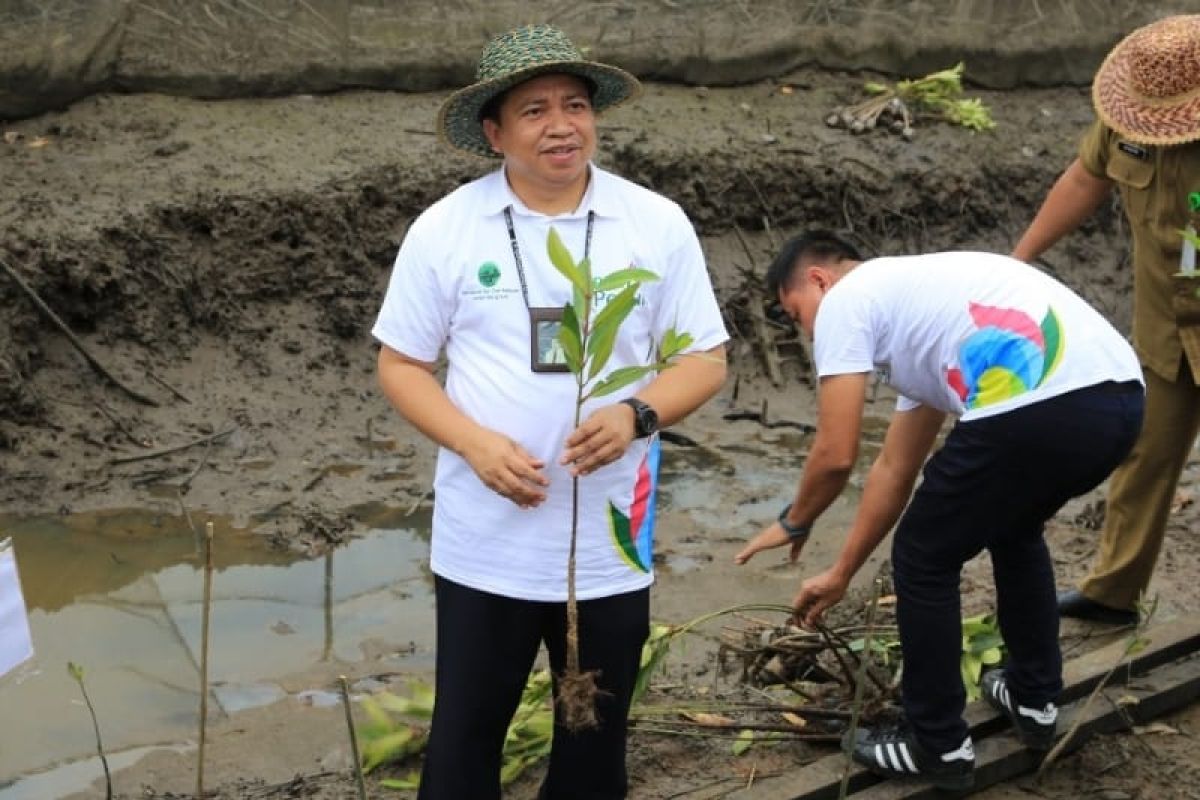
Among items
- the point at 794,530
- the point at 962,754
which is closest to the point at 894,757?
the point at 962,754

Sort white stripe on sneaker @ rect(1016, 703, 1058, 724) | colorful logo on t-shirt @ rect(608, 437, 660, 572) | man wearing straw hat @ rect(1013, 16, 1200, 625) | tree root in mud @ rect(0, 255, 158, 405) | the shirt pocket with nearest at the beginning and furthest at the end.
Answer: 1. colorful logo on t-shirt @ rect(608, 437, 660, 572)
2. white stripe on sneaker @ rect(1016, 703, 1058, 724)
3. man wearing straw hat @ rect(1013, 16, 1200, 625)
4. the shirt pocket
5. tree root in mud @ rect(0, 255, 158, 405)

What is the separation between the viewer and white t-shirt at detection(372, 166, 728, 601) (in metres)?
3.36

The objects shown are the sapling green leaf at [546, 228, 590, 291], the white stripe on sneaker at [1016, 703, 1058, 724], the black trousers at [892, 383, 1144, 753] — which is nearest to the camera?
the sapling green leaf at [546, 228, 590, 291]

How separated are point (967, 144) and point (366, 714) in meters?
5.83

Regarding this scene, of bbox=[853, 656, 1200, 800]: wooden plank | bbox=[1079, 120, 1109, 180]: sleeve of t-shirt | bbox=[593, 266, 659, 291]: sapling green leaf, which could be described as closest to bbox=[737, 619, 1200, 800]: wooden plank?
bbox=[853, 656, 1200, 800]: wooden plank

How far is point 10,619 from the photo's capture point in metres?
3.21

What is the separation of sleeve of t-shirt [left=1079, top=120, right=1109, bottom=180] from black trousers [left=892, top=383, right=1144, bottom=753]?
4.31ft

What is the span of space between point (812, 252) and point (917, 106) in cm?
590

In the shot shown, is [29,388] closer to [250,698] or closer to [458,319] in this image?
[250,698]

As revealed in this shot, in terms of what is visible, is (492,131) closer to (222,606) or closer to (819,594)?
(819,594)

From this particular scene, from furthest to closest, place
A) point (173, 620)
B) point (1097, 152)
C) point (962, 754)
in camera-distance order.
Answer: point (173, 620) < point (1097, 152) < point (962, 754)

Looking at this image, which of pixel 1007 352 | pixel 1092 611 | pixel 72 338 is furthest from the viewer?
pixel 72 338

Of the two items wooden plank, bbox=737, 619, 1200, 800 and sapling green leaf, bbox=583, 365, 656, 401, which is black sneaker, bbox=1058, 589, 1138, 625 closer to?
wooden plank, bbox=737, 619, 1200, 800

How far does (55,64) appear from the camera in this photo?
7.76 m
